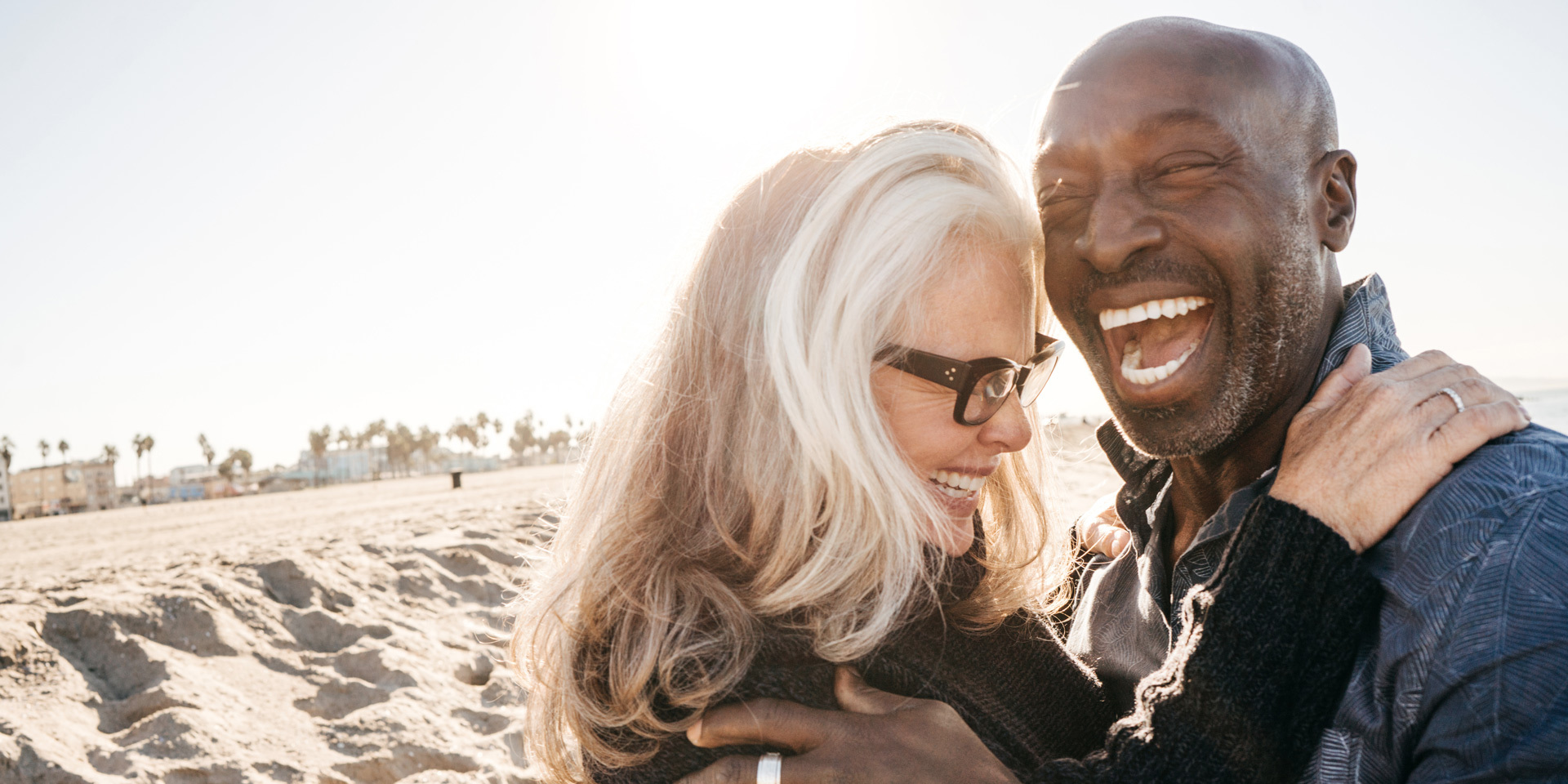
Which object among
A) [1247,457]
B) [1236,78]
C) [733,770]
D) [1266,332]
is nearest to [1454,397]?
[1266,332]

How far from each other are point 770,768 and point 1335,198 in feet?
6.56

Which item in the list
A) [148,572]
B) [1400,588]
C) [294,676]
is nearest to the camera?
[1400,588]

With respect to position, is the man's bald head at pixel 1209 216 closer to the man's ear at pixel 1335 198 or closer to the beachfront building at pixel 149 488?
the man's ear at pixel 1335 198

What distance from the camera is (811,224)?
2.02 m

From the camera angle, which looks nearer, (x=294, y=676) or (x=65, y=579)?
(x=294, y=676)

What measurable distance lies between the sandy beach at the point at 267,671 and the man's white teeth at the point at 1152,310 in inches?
32.4

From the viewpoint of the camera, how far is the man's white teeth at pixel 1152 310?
2.17 meters

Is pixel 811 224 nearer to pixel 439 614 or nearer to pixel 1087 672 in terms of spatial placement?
pixel 1087 672

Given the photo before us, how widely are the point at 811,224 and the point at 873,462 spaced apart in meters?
0.58

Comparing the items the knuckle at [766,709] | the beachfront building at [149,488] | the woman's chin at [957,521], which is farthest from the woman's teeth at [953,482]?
the beachfront building at [149,488]

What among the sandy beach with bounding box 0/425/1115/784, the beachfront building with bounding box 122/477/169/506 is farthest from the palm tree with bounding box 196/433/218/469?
the sandy beach with bounding box 0/425/1115/784

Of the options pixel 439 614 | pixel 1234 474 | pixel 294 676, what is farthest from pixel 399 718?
pixel 1234 474

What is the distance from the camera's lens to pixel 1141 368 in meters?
2.27

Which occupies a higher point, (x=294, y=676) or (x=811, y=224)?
(x=811, y=224)
